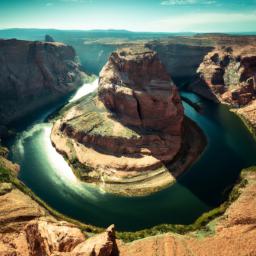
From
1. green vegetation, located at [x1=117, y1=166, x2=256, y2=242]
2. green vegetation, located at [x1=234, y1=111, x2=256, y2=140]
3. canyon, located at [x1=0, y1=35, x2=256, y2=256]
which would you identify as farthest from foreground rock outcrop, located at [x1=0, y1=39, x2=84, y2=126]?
green vegetation, located at [x1=234, y1=111, x2=256, y2=140]

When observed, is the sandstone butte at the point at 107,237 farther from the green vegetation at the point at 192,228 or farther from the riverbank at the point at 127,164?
the riverbank at the point at 127,164

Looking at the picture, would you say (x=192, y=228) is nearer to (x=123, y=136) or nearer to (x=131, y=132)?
(x=123, y=136)

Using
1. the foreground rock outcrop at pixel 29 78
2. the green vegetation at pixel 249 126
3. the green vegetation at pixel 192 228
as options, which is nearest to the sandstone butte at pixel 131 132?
the green vegetation at pixel 192 228

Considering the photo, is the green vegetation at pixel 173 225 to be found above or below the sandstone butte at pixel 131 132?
below

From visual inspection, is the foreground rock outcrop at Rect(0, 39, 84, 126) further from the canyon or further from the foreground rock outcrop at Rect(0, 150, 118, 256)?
the foreground rock outcrop at Rect(0, 150, 118, 256)

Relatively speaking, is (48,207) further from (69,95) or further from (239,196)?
(69,95)

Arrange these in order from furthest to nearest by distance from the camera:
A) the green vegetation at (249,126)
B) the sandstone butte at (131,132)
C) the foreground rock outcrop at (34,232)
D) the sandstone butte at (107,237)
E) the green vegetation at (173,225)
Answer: the green vegetation at (249,126) → the sandstone butte at (131,132) → the green vegetation at (173,225) → the sandstone butte at (107,237) → the foreground rock outcrop at (34,232)

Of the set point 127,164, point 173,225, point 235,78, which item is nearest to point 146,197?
point 173,225
